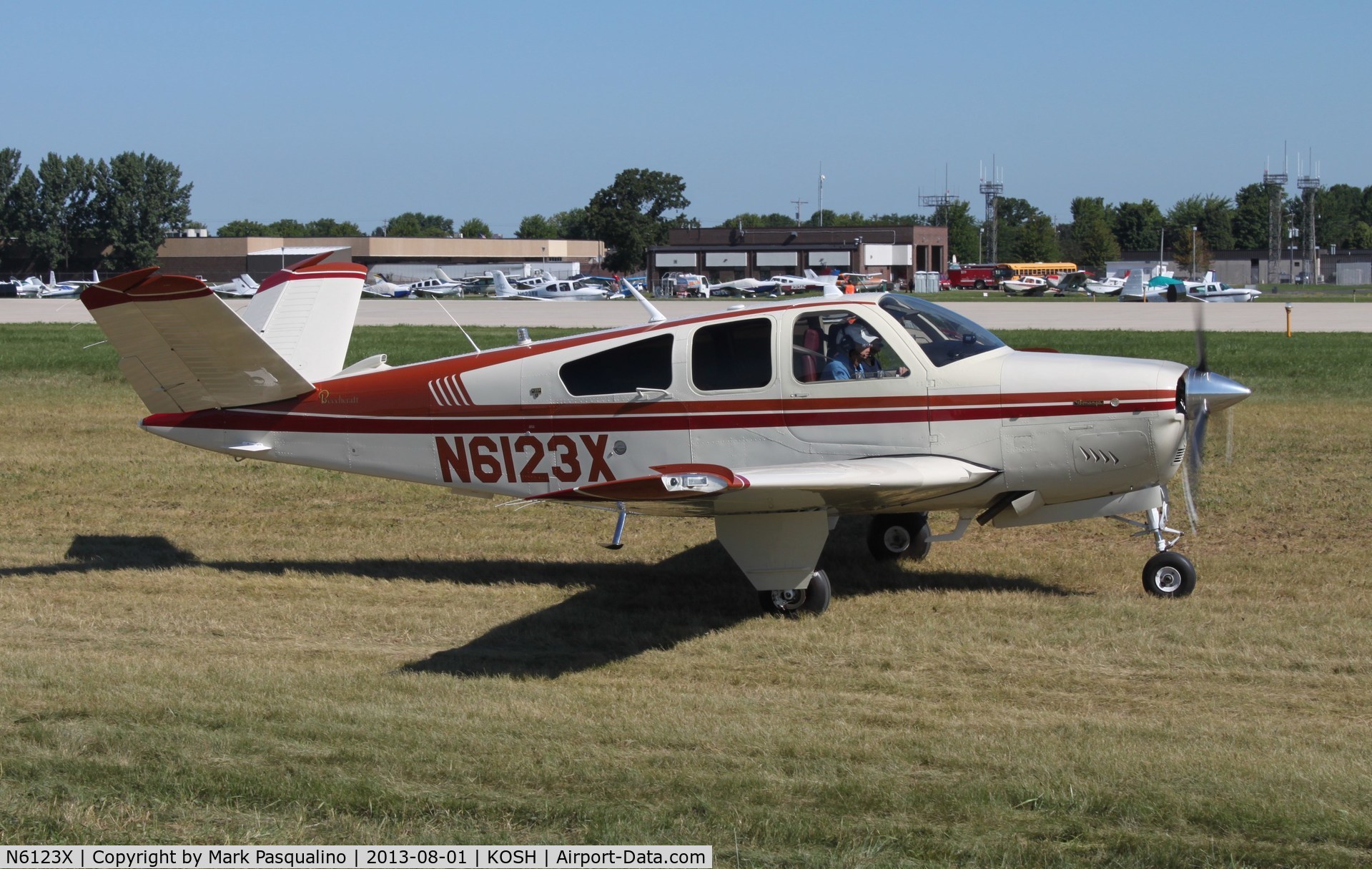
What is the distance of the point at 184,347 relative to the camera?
9.16 meters

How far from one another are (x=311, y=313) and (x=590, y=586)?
11.4 ft

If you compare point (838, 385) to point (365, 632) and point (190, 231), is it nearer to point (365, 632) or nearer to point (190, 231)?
point (365, 632)

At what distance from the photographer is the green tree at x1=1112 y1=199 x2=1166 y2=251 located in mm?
133500

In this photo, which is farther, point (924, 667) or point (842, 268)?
point (842, 268)

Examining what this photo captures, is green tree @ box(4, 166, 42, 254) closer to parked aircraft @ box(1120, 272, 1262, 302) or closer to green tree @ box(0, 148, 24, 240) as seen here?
green tree @ box(0, 148, 24, 240)

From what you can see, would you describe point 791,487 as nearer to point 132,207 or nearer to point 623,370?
point 623,370

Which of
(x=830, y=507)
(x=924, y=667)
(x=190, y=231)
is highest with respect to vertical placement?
(x=190, y=231)

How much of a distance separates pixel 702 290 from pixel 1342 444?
65543 millimetres

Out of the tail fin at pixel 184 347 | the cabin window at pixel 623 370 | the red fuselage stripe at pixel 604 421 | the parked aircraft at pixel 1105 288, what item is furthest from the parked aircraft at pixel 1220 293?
the tail fin at pixel 184 347

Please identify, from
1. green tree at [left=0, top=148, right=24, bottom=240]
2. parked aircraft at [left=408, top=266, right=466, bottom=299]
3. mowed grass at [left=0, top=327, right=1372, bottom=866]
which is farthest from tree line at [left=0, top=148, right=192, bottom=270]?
mowed grass at [left=0, top=327, right=1372, bottom=866]

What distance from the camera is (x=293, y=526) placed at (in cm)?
1149

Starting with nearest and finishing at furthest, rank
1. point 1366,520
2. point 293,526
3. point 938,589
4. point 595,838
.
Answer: point 595,838 → point 938,589 → point 1366,520 → point 293,526

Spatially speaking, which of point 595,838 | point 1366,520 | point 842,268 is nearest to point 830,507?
point 595,838

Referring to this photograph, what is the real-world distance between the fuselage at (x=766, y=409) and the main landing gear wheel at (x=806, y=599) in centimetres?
63
